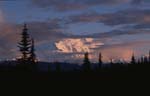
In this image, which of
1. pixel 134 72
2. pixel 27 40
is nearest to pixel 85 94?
pixel 134 72

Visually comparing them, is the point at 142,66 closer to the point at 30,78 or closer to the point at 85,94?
the point at 85,94

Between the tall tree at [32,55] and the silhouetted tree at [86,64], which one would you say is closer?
the silhouetted tree at [86,64]

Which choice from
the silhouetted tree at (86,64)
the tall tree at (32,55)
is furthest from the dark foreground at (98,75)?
the tall tree at (32,55)

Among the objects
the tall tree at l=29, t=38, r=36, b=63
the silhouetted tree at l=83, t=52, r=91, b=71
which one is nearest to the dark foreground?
the silhouetted tree at l=83, t=52, r=91, b=71

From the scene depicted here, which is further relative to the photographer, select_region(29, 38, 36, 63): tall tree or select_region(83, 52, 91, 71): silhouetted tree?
select_region(29, 38, 36, 63): tall tree

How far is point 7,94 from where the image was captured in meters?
30.4

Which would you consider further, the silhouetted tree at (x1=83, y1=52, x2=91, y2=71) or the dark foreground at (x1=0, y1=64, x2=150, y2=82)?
the silhouetted tree at (x1=83, y1=52, x2=91, y2=71)

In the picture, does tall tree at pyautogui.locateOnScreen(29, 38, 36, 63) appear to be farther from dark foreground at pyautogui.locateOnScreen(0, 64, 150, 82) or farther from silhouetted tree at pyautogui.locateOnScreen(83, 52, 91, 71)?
dark foreground at pyautogui.locateOnScreen(0, 64, 150, 82)

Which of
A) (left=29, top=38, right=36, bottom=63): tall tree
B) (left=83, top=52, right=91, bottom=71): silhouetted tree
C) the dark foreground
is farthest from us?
(left=29, top=38, right=36, bottom=63): tall tree

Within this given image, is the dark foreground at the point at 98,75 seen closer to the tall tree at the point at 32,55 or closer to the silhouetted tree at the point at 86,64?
the silhouetted tree at the point at 86,64

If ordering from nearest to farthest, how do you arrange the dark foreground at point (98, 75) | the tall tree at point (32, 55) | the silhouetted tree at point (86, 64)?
the dark foreground at point (98, 75) < the silhouetted tree at point (86, 64) < the tall tree at point (32, 55)

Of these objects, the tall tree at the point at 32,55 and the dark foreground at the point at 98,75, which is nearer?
the dark foreground at the point at 98,75

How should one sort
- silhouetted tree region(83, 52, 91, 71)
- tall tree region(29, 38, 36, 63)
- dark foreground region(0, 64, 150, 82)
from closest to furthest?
dark foreground region(0, 64, 150, 82)
silhouetted tree region(83, 52, 91, 71)
tall tree region(29, 38, 36, 63)

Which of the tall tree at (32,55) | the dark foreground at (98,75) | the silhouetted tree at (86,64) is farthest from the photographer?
the tall tree at (32,55)
